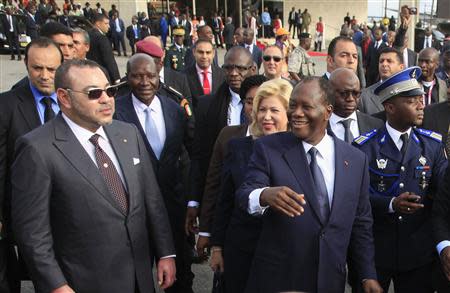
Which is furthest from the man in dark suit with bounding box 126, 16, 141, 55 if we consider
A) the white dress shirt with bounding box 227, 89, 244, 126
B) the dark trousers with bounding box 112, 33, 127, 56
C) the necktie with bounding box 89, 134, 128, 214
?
the necktie with bounding box 89, 134, 128, 214

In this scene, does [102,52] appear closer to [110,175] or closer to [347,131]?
[347,131]

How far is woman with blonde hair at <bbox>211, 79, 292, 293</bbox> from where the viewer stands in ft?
9.62

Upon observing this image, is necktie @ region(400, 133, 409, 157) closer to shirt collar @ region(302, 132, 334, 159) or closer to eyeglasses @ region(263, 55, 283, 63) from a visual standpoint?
shirt collar @ region(302, 132, 334, 159)

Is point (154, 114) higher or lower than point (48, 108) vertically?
lower

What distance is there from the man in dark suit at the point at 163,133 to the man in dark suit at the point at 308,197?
165 cm

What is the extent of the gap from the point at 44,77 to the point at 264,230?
210cm

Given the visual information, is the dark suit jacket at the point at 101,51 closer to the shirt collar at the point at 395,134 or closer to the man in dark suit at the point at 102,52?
the man in dark suit at the point at 102,52

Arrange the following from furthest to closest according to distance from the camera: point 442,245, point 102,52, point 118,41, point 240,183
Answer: point 118,41 < point 102,52 < point 240,183 < point 442,245

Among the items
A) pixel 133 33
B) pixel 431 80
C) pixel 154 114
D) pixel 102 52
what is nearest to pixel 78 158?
pixel 154 114

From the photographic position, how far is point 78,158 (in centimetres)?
264

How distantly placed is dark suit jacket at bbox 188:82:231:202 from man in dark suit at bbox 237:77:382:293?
165 centimetres

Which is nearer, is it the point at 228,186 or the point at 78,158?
the point at 78,158

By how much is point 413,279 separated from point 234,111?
207cm

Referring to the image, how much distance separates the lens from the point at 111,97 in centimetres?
284
